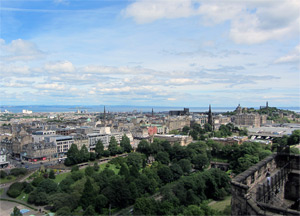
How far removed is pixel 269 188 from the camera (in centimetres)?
835

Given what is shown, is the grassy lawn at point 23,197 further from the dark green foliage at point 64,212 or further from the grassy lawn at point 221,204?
the grassy lawn at point 221,204

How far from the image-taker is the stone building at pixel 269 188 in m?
6.66

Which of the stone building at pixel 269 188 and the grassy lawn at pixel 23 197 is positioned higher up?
the stone building at pixel 269 188

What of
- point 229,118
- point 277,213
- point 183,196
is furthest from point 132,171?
point 229,118

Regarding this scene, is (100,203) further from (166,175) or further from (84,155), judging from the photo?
(84,155)

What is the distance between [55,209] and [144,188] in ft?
33.3

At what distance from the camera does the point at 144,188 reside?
1211 inches

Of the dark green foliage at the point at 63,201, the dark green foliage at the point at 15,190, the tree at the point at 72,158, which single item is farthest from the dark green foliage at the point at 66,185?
the tree at the point at 72,158

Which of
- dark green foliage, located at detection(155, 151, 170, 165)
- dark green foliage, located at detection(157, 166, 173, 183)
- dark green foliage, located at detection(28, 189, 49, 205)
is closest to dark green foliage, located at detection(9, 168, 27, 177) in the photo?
dark green foliage, located at detection(28, 189, 49, 205)

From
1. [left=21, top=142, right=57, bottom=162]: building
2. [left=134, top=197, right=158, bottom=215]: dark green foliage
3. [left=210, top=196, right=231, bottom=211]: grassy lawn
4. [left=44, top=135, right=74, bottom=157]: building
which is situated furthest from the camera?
[left=44, top=135, right=74, bottom=157]: building

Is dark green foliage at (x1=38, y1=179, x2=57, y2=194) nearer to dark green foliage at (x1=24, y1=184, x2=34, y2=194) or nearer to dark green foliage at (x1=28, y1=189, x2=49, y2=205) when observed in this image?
dark green foliage at (x1=28, y1=189, x2=49, y2=205)

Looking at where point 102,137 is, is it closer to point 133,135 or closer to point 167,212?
point 133,135

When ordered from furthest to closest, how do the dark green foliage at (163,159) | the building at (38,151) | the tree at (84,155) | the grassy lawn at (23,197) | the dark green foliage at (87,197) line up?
the building at (38,151) → the tree at (84,155) → the dark green foliage at (163,159) → the grassy lawn at (23,197) → the dark green foliage at (87,197)

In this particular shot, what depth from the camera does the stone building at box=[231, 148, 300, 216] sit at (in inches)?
262
